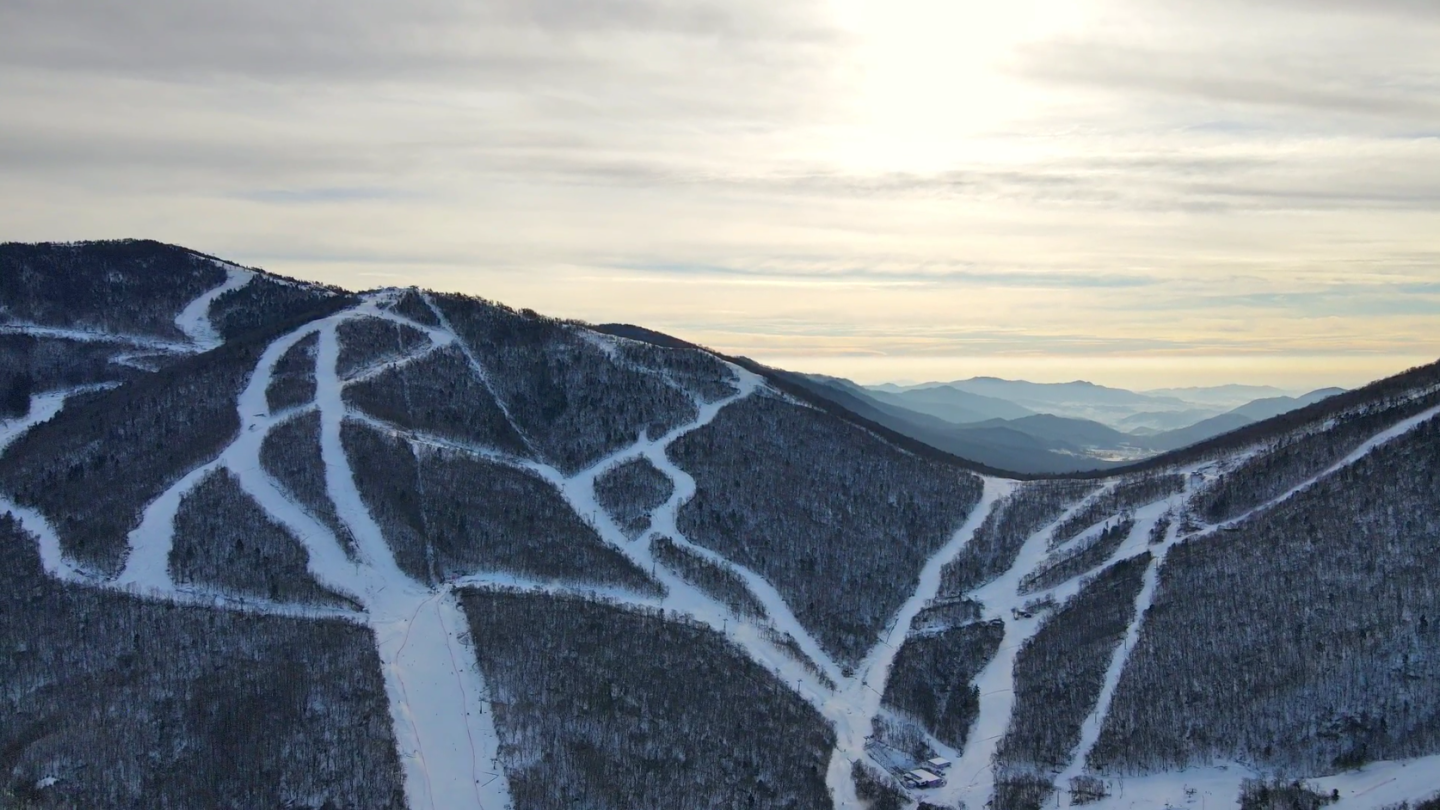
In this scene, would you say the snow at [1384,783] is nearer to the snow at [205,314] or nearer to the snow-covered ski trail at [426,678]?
the snow-covered ski trail at [426,678]

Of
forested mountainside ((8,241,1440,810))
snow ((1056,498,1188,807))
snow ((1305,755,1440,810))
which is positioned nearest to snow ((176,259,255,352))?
forested mountainside ((8,241,1440,810))

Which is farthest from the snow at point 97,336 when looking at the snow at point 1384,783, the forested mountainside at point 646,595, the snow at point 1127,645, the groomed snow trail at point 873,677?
the snow at point 1384,783

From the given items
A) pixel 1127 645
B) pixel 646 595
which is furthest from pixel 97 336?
pixel 1127 645

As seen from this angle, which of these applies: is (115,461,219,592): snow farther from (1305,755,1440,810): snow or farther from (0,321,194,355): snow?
(1305,755,1440,810): snow

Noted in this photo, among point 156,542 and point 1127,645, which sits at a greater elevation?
point 1127,645

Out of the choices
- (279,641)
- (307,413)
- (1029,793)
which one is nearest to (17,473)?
(307,413)

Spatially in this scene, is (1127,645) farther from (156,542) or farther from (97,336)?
(97,336)
